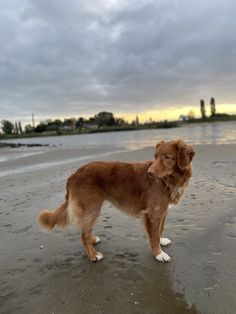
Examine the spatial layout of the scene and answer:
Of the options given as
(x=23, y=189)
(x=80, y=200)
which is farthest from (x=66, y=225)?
(x=23, y=189)

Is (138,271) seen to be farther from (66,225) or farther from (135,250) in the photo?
(66,225)

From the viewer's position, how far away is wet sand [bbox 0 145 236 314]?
10.3 ft

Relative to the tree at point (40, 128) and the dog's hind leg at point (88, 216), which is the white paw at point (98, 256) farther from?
the tree at point (40, 128)

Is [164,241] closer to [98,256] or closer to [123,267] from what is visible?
[123,267]

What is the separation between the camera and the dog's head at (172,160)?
13.5ft

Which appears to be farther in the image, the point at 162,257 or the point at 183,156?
the point at 183,156

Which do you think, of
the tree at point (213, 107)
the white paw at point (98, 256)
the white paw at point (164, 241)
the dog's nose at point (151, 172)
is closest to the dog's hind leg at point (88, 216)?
the white paw at point (98, 256)

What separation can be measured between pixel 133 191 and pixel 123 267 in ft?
3.44

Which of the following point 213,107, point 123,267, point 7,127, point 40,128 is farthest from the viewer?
point 7,127

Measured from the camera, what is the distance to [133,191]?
4422mm

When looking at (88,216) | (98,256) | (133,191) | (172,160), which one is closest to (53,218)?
(88,216)

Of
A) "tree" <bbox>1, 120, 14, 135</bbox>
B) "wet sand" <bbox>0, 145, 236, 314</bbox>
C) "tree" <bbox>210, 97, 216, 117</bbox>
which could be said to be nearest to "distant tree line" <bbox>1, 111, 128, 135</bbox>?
"tree" <bbox>1, 120, 14, 135</bbox>

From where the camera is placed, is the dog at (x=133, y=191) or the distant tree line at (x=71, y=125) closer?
the dog at (x=133, y=191)

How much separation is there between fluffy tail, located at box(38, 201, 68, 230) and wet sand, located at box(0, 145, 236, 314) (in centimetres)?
37
